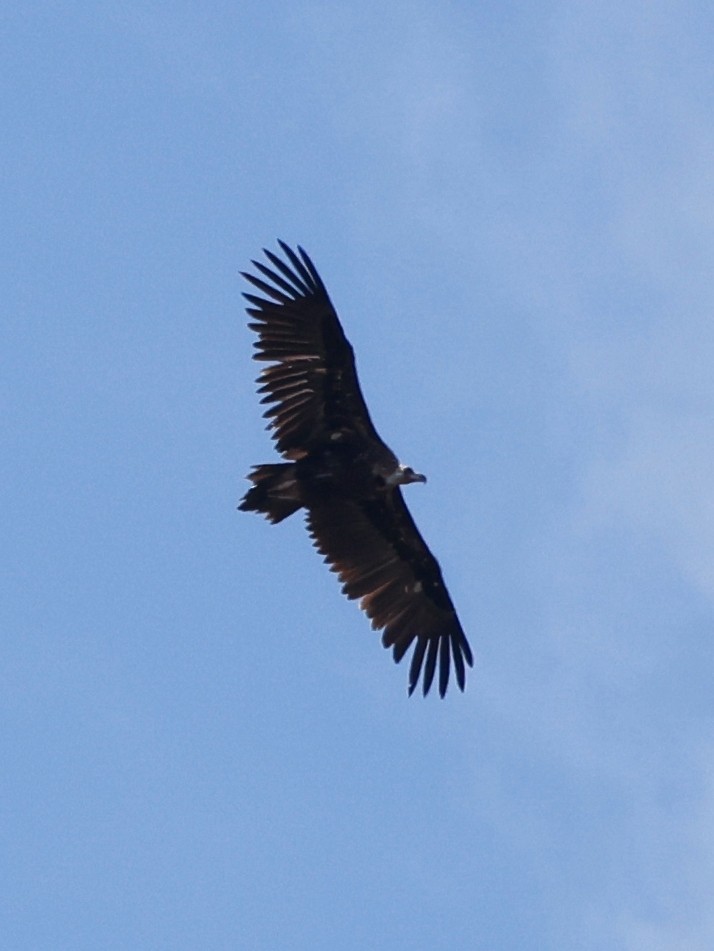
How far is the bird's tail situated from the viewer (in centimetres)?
3045

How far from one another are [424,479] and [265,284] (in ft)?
11.7

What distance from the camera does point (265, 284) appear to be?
3088cm

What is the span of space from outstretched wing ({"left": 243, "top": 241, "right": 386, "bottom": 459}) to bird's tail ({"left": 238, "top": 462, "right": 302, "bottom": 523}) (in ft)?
1.09

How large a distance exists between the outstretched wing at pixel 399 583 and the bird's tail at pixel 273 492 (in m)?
1.42

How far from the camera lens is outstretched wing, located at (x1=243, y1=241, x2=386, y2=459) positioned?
101 feet

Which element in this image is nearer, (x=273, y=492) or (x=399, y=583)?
(x=273, y=492)

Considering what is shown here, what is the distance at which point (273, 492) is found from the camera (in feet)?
100

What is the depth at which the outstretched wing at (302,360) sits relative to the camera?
30.9 m

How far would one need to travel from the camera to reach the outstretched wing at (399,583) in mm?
32406

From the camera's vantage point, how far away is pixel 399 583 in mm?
33094

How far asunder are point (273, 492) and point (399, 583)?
3361 millimetres

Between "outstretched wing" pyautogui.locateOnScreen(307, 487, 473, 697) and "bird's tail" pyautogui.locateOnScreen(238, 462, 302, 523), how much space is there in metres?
1.42

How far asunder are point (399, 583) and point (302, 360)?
416 centimetres

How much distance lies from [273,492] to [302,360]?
190 cm
